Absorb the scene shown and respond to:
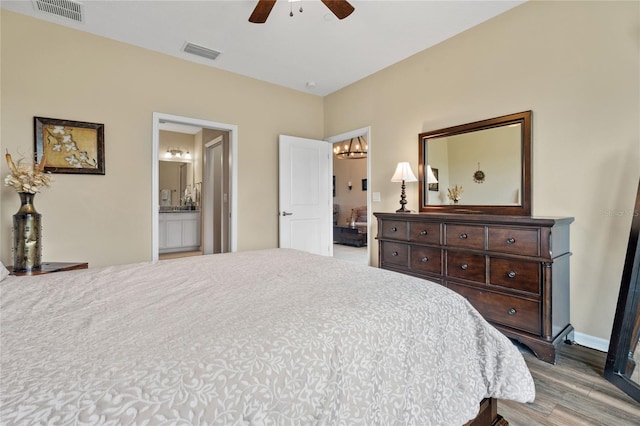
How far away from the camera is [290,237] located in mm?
4262

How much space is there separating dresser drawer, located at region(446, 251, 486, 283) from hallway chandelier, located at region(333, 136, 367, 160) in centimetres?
518

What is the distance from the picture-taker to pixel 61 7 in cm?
262

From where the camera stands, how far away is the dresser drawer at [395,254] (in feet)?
9.68

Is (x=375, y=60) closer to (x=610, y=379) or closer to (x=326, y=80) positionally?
(x=326, y=80)

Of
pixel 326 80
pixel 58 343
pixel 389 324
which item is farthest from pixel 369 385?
pixel 326 80

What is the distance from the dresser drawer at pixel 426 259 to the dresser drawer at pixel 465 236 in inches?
6.5

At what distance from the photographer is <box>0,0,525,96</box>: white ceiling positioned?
8.55 ft

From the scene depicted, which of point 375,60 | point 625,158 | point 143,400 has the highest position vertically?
point 375,60

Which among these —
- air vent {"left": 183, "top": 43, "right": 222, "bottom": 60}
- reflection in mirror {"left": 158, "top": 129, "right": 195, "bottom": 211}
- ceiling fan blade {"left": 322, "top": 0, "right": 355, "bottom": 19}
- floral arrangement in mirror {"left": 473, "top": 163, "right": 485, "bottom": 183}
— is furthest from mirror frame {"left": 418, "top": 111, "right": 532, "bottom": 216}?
reflection in mirror {"left": 158, "top": 129, "right": 195, "bottom": 211}

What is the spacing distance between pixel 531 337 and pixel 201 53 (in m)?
4.15

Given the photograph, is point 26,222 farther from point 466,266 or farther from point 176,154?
point 176,154

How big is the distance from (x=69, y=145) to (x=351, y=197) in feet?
23.3

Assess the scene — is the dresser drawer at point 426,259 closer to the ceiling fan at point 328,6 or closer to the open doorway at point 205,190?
the ceiling fan at point 328,6

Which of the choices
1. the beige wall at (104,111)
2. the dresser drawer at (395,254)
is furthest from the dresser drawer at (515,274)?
the beige wall at (104,111)
